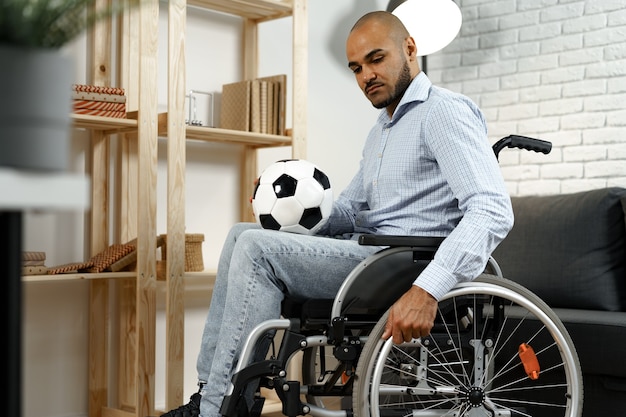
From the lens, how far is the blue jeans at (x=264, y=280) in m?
1.87

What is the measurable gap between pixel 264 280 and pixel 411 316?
1.14 ft

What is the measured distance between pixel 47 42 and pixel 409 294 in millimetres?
1294

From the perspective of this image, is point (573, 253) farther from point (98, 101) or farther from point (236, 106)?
point (98, 101)

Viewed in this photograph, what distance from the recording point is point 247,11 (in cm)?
342

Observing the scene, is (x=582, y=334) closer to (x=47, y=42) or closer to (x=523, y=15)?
(x=523, y=15)

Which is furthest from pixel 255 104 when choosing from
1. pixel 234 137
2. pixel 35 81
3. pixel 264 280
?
pixel 35 81

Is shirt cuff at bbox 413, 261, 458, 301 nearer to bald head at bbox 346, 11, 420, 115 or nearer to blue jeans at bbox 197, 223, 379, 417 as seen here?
blue jeans at bbox 197, 223, 379, 417

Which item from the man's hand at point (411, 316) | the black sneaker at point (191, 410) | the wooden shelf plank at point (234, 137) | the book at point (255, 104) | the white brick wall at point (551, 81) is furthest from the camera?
the white brick wall at point (551, 81)

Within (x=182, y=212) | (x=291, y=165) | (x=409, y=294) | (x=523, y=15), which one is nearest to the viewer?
(x=409, y=294)

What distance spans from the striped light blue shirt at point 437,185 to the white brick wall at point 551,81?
167 cm

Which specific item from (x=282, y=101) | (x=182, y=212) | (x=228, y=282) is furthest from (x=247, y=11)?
(x=228, y=282)

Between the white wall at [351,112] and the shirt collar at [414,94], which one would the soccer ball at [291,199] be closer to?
the shirt collar at [414,94]

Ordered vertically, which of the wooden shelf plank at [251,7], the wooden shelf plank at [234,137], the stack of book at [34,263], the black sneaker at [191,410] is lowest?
the black sneaker at [191,410]

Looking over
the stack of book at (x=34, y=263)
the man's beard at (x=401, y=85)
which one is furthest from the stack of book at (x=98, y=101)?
the man's beard at (x=401, y=85)
